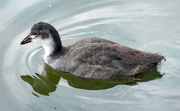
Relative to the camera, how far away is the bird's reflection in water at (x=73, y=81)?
30.1 feet

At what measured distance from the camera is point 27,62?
34.0ft

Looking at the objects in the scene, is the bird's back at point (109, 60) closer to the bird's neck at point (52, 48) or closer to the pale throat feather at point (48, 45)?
the bird's neck at point (52, 48)

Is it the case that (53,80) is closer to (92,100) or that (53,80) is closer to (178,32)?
(92,100)

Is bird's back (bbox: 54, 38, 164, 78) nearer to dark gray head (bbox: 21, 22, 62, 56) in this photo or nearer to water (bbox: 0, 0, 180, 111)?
water (bbox: 0, 0, 180, 111)

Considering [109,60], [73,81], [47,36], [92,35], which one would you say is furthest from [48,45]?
[109,60]

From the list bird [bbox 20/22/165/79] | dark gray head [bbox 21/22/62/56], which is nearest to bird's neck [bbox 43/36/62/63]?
dark gray head [bbox 21/22/62/56]

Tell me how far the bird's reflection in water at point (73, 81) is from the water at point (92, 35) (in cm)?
12

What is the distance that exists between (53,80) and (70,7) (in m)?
3.88

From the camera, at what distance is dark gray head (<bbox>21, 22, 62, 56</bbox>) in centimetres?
966

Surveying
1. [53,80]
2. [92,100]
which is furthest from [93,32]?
[92,100]

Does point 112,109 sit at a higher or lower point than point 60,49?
lower

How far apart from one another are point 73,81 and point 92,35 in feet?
7.79

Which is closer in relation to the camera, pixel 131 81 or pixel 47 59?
pixel 131 81

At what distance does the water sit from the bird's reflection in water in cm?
12
